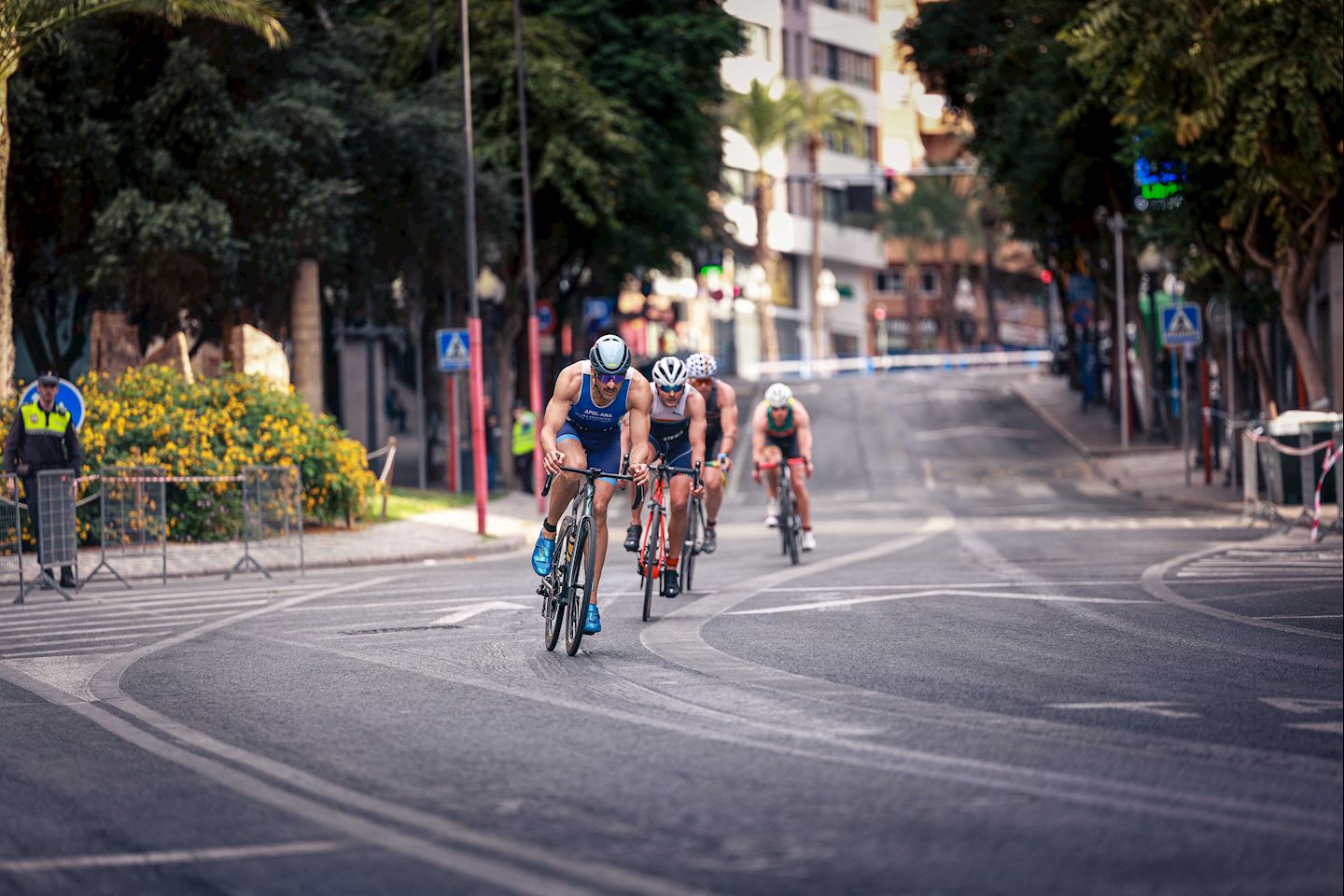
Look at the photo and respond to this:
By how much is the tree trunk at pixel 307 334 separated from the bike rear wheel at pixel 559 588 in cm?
2223

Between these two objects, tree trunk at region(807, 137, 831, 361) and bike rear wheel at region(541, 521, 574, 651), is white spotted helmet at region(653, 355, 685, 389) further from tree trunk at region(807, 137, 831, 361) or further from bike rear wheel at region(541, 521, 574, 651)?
tree trunk at region(807, 137, 831, 361)

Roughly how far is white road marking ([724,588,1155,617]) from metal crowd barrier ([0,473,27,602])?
7.58m

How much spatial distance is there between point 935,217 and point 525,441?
68.6 metres

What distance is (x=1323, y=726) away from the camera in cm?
843

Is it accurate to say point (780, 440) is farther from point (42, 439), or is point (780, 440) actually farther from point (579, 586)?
point (579, 586)

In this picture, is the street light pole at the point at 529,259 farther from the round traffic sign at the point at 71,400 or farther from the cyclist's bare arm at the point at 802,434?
the cyclist's bare arm at the point at 802,434

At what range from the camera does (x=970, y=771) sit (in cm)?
749

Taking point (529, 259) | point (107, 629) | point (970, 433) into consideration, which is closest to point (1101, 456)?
point (970, 433)

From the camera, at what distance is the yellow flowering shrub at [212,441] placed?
25.0 meters

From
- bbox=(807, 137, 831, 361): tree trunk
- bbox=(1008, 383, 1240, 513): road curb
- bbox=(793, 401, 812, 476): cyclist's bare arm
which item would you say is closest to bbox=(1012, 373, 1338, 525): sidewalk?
bbox=(1008, 383, 1240, 513): road curb

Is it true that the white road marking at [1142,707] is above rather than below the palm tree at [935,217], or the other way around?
below

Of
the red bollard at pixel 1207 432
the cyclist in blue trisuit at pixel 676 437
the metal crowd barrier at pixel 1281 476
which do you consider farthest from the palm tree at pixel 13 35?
the red bollard at pixel 1207 432

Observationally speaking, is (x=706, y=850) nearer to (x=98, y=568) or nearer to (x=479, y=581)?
(x=479, y=581)

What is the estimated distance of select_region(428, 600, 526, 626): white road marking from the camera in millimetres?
14320
